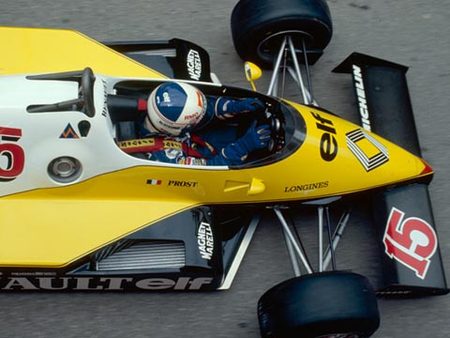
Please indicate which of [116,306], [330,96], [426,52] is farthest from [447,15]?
[116,306]

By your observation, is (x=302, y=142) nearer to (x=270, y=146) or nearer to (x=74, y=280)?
(x=270, y=146)

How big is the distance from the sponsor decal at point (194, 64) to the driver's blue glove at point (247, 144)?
→ 51 cm

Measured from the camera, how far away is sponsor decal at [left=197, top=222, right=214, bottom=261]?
12.2ft

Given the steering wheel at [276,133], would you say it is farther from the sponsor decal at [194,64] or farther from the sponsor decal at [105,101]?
the sponsor decal at [105,101]

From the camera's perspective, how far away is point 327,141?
379cm

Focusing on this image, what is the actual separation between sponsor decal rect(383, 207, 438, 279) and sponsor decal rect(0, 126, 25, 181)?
1727 millimetres

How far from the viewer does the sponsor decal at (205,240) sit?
12.2ft

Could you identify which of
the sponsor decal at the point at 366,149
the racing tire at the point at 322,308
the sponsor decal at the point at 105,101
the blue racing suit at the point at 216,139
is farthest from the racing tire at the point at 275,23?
the racing tire at the point at 322,308

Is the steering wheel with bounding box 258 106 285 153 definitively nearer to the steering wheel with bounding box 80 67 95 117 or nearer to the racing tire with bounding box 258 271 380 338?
the racing tire with bounding box 258 271 380 338

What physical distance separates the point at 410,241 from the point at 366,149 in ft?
1.59

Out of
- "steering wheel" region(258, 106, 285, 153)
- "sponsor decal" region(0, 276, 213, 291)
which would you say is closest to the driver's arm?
"steering wheel" region(258, 106, 285, 153)

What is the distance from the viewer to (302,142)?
3.71 metres

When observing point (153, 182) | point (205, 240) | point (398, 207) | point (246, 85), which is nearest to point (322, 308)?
point (205, 240)

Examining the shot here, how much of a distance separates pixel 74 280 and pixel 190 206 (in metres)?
0.62
